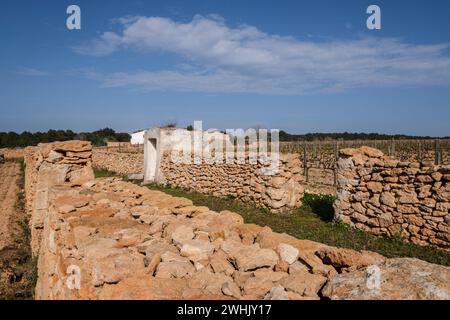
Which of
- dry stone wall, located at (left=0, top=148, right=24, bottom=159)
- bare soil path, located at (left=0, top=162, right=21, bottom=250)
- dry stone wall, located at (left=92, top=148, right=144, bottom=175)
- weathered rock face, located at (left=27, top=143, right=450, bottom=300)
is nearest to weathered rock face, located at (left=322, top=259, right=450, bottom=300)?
weathered rock face, located at (left=27, top=143, right=450, bottom=300)

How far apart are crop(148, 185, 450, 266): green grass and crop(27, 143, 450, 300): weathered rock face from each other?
3325 mm

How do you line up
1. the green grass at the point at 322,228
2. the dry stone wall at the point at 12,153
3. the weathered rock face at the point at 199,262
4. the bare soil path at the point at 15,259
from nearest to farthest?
the weathered rock face at the point at 199,262
the bare soil path at the point at 15,259
the green grass at the point at 322,228
the dry stone wall at the point at 12,153

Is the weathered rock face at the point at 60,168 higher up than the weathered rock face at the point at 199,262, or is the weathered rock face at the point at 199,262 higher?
the weathered rock face at the point at 60,168

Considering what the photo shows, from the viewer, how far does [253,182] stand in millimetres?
10398

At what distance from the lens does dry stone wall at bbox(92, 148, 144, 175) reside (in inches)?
847

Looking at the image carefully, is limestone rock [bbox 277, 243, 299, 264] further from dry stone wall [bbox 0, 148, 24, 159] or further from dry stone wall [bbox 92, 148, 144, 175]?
dry stone wall [bbox 0, 148, 24, 159]

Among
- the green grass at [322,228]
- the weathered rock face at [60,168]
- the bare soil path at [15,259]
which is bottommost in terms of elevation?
the bare soil path at [15,259]

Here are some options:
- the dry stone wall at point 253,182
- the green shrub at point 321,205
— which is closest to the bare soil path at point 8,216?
the dry stone wall at point 253,182

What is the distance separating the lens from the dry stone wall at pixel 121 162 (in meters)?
21.5

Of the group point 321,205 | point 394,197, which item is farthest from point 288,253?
point 321,205

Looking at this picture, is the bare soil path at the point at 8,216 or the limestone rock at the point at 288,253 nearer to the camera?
the limestone rock at the point at 288,253

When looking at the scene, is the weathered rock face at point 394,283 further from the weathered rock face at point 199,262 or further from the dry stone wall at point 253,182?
the dry stone wall at point 253,182

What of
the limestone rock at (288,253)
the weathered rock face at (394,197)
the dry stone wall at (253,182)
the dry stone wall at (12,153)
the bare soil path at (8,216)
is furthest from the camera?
the dry stone wall at (12,153)

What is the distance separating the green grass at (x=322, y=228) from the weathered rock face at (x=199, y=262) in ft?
10.9
